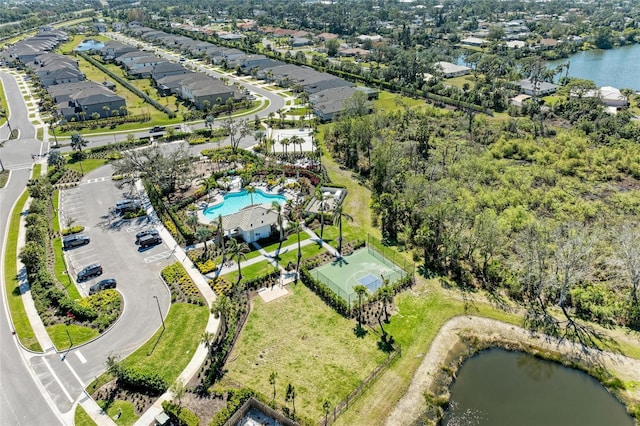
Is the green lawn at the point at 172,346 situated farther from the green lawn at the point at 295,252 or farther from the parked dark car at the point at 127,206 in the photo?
the parked dark car at the point at 127,206

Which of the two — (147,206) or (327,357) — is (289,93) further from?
(327,357)

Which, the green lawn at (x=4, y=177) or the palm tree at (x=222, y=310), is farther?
the green lawn at (x=4, y=177)

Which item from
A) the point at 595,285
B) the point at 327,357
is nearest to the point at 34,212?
the point at 327,357

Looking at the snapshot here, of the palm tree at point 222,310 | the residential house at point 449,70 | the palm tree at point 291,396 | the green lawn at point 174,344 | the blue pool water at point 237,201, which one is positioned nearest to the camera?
the palm tree at point 291,396

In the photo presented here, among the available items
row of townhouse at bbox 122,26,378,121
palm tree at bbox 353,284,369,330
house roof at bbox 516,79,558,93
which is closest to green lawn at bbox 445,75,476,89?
house roof at bbox 516,79,558,93

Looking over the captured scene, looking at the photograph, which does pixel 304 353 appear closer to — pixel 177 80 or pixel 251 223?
pixel 251 223

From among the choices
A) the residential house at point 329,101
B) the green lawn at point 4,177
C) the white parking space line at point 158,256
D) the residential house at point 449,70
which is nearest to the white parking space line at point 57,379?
the white parking space line at point 158,256
